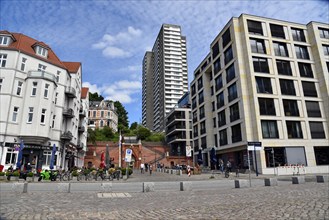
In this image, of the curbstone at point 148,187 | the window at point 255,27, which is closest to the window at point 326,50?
the window at point 255,27

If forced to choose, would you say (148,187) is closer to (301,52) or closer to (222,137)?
(222,137)

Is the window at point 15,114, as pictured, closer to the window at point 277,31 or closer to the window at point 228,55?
the window at point 228,55

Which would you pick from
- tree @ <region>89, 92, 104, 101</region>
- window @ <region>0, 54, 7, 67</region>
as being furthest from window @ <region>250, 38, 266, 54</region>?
tree @ <region>89, 92, 104, 101</region>

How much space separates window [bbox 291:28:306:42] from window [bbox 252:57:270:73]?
806 cm

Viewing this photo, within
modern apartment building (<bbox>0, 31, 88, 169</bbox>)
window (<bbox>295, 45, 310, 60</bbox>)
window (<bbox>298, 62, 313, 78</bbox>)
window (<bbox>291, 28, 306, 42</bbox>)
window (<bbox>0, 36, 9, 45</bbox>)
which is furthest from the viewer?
window (<bbox>291, 28, 306, 42</bbox>)

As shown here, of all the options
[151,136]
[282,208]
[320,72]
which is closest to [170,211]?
[282,208]

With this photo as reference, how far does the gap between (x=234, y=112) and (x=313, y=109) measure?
37.8 feet

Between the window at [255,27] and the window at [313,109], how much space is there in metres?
13.0

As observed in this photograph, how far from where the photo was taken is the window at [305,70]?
38.2 m

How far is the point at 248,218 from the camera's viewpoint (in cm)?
658

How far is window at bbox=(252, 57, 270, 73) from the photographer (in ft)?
118

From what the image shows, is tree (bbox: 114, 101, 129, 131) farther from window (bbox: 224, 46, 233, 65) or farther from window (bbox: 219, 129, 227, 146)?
window (bbox: 224, 46, 233, 65)

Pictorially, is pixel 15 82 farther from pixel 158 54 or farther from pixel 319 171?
pixel 158 54

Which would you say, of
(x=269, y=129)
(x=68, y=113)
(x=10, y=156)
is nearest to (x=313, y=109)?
(x=269, y=129)
